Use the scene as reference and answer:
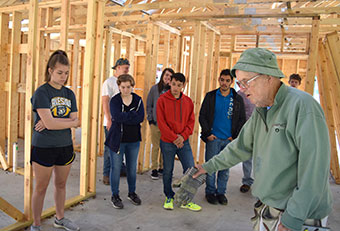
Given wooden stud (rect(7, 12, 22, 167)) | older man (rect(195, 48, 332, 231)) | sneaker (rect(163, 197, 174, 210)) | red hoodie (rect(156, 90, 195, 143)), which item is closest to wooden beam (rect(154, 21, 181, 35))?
red hoodie (rect(156, 90, 195, 143))

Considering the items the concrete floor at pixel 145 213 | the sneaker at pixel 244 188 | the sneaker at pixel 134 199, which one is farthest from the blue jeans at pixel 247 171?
the sneaker at pixel 134 199

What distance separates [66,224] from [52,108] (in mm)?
1188

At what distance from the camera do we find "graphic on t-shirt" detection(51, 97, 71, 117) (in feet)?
8.68

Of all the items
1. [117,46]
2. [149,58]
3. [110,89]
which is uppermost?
[117,46]

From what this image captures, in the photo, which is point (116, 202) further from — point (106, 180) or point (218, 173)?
point (218, 173)

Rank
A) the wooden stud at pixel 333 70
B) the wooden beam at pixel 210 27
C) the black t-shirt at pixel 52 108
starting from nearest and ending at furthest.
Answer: the black t-shirt at pixel 52 108, the wooden beam at pixel 210 27, the wooden stud at pixel 333 70

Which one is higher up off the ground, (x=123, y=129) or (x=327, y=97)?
(x=327, y=97)

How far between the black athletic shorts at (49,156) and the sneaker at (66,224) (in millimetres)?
676

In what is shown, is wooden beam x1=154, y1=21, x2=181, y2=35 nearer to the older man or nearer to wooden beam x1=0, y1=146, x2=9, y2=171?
wooden beam x1=0, y1=146, x2=9, y2=171

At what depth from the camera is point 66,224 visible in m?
3.00

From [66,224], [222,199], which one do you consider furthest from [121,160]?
[222,199]

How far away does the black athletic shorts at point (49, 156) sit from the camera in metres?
2.61

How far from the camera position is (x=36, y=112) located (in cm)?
266

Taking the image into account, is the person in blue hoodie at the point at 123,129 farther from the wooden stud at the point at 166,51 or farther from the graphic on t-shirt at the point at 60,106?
the wooden stud at the point at 166,51
